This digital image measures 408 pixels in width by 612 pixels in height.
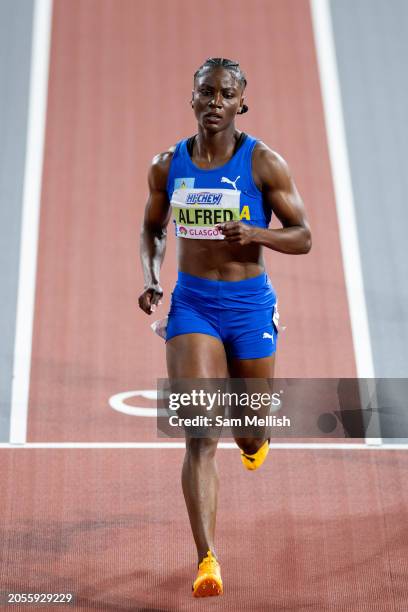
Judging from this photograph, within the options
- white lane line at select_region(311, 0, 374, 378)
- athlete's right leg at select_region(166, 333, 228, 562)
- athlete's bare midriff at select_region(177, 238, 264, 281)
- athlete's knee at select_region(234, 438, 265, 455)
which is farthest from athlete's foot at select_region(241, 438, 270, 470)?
white lane line at select_region(311, 0, 374, 378)

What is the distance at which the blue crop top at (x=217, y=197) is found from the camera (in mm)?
3799

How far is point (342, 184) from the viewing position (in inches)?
323

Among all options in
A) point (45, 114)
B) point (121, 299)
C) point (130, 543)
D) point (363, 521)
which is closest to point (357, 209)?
point (121, 299)

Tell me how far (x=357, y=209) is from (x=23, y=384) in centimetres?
326

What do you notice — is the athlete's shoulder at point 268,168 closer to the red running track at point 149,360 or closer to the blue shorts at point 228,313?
the blue shorts at point 228,313

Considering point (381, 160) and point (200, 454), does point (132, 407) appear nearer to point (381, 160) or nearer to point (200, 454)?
point (200, 454)

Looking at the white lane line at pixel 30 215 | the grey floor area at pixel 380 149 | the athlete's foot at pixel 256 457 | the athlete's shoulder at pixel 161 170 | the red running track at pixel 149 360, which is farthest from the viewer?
the grey floor area at pixel 380 149

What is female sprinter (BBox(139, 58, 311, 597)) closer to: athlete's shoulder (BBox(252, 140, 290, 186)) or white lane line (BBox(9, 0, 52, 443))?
athlete's shoulder (BBox(252, 140, 290, 186))

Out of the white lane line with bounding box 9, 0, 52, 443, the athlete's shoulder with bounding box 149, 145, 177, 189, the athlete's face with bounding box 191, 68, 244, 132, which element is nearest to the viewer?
the athlete's face with bounding box 191, 68, 244, 132

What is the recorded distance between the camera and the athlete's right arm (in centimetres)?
393

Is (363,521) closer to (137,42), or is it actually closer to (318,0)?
(137,42)

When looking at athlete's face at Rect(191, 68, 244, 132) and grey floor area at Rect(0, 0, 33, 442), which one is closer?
athlete's face at Rect(191, 68, 244, 132)

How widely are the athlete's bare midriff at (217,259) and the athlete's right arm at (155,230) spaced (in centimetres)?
15

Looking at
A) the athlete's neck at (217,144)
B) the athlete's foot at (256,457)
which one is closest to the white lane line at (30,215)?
the athlete's foot at (256,457)
